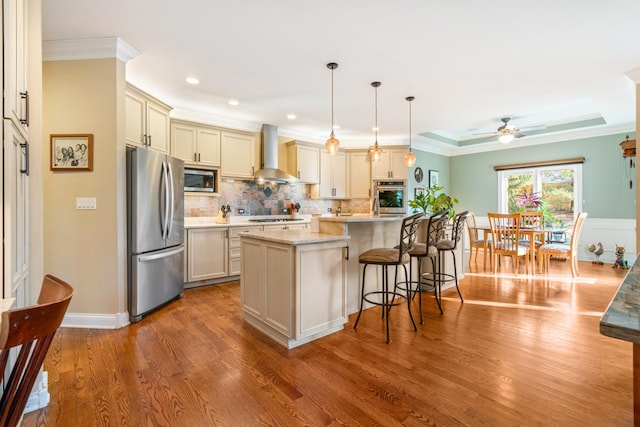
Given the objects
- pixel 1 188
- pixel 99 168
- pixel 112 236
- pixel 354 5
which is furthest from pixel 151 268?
pixel 354 5

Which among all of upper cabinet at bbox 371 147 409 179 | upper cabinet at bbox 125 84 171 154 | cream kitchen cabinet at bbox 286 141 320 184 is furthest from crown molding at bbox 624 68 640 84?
upper cabinet at bbox 125 84 171 154

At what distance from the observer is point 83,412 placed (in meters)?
1.63

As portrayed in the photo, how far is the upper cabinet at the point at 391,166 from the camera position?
627cm

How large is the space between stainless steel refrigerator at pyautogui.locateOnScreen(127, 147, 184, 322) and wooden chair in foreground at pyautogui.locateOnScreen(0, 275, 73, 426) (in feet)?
7.44

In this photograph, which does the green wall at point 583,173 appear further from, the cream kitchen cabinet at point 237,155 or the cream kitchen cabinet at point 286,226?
the cream kitchen cabinet at point 237,155

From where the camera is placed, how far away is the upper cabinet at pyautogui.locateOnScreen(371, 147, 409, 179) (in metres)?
6.27

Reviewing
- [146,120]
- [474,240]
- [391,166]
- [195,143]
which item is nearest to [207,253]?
[195,143]

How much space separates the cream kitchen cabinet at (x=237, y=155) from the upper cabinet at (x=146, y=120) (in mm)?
1037

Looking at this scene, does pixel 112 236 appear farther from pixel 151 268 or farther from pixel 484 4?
pixel 484 4

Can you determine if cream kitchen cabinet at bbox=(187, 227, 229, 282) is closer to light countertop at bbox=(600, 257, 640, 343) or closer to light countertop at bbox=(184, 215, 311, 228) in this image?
light countertop at bbox=(184, 215, 311, 228)

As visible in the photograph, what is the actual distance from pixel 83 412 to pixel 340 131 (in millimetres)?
5441

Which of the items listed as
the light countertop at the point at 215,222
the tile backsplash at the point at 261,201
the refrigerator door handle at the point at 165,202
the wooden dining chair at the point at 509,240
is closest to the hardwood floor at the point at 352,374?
the refrigerator door handle at the point at 165,202

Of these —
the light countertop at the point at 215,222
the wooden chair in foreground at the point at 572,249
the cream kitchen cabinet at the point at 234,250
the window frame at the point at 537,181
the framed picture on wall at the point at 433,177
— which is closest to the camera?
the light countertop at the point at 215,222

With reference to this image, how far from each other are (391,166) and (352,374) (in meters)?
4.98
